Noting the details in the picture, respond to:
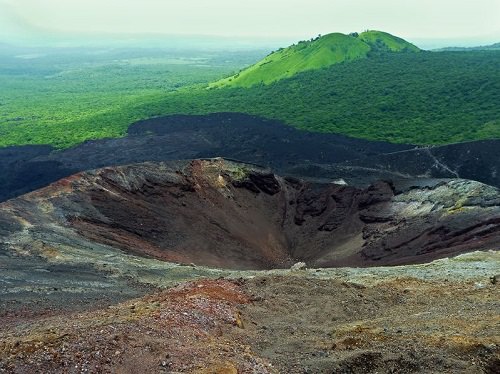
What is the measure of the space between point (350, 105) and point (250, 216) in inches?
2844

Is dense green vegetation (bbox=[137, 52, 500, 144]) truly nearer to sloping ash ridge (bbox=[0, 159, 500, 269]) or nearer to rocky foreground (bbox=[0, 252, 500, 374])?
sloping ash ridge (bbox=[0, 159, 500, 269])

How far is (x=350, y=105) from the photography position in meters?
110

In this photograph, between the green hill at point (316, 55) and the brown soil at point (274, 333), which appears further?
the green hill at point (316, 55)

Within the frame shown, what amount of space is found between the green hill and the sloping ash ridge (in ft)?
336

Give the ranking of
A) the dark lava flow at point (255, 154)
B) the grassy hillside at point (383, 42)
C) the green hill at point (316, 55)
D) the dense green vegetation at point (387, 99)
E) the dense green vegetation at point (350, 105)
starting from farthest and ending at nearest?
1. the grassy hillside at point (383, 42)
2. the green hill at point (316, 55)
3. the dense green vegetation at point (350, 105)
4. the dense green vegetation at point (387, 99)
5. the dark lava flow at point (255, 154)

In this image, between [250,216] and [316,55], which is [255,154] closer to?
[250,216]

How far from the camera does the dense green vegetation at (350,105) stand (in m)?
91.7

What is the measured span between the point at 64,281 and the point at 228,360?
13.9m

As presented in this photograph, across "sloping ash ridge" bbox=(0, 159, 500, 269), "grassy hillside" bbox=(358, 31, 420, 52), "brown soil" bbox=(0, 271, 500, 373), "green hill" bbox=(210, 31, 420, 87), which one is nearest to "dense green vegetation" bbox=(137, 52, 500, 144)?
"green hill" bbox=(210, 31, 420, 87)

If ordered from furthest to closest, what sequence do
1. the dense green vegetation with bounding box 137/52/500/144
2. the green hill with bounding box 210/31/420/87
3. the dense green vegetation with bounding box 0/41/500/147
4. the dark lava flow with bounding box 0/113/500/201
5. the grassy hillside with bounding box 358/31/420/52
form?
1. the grassy hillside with bounding box 358/31/420/52
2. the green hill with bounding box 210/31/420/87
3. the dense green vegetation with bounding box 0/41/500/147
4. the dense green vegetation with bounding box 137/52/500/144
5. the dark lava flow with bounding box 0/113/500/201

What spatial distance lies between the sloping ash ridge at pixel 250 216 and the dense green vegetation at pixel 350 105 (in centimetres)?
4250

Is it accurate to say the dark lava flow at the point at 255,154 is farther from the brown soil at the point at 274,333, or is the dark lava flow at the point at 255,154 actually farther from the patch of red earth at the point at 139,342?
the patch of red earth at the point at 139,342

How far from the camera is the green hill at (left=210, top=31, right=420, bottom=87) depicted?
14812cm

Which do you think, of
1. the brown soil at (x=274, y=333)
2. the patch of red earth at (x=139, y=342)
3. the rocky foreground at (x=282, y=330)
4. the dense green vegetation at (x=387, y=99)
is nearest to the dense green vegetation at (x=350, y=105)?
the dense green vegetation at (x=387, y=99)
